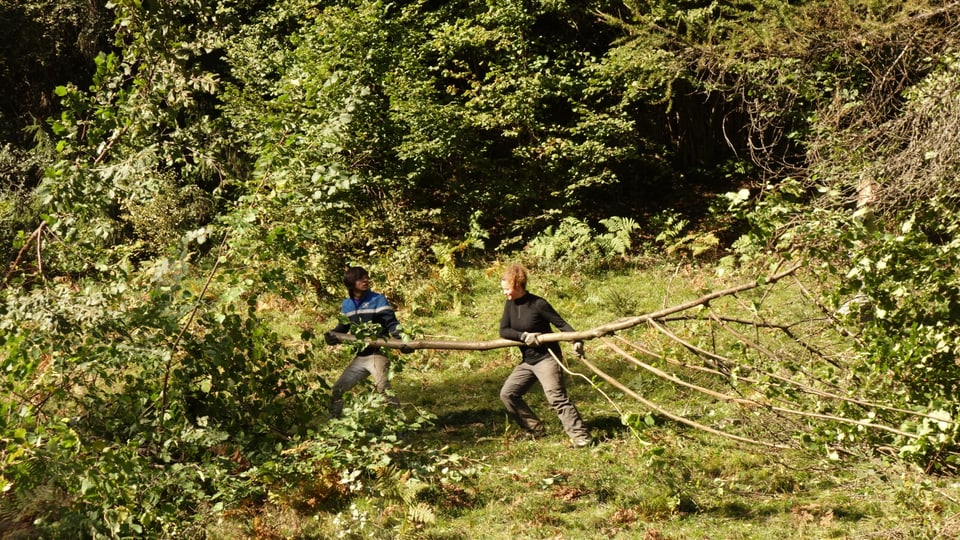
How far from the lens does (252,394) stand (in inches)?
265

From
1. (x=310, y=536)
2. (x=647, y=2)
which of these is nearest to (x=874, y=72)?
(x=647, y=2)

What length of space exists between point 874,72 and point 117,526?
10.6m

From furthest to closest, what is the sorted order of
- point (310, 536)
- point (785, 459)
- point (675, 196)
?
point (675, 196) < point (785, 459) < point (310, 536)

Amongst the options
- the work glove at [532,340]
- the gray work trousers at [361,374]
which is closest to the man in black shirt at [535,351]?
the work glove at [532,340]

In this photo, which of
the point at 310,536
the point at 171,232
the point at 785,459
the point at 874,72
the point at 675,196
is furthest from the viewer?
the point at 675,196

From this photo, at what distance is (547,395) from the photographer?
762 centimetres

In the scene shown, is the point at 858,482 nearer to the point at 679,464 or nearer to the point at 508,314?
the point at 679,464

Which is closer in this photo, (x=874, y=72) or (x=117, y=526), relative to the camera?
(x=117, y=526)

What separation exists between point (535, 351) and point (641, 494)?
1726mm

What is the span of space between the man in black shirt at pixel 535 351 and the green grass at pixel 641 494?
1.19ft

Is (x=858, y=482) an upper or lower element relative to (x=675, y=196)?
upper

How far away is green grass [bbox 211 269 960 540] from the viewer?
5.71 metres

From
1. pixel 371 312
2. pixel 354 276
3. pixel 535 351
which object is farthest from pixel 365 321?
pixel 535 351

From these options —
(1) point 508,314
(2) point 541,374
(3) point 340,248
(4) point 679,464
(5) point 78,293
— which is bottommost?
(3) point 340,248
